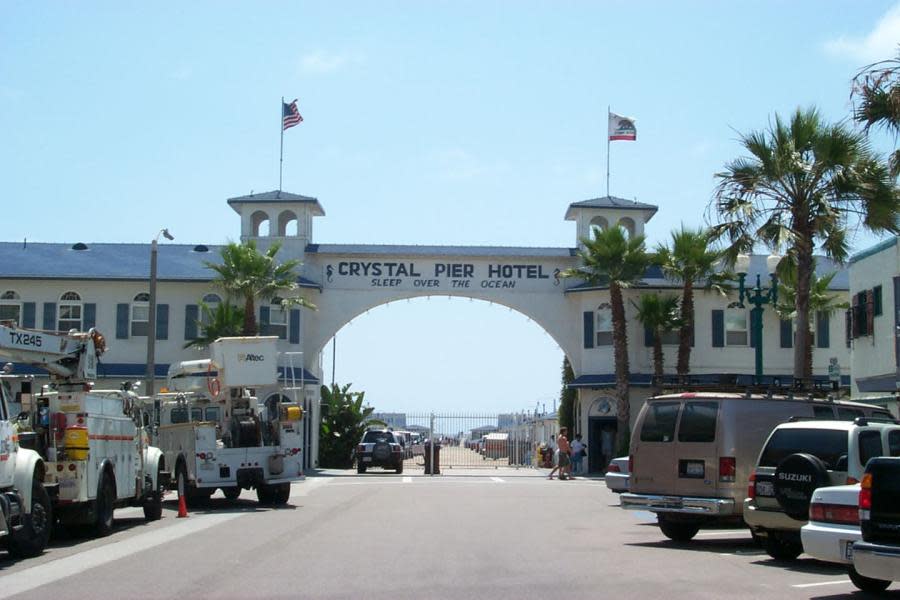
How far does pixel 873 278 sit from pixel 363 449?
2133 cm

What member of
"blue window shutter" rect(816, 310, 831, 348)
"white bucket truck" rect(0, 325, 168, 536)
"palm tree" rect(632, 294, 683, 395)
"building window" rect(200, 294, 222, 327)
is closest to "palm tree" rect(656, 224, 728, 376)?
"palm tree" rect(632, 294, 683, 395)

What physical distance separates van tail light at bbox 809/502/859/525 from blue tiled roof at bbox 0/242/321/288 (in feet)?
118

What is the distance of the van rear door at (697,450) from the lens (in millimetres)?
16312

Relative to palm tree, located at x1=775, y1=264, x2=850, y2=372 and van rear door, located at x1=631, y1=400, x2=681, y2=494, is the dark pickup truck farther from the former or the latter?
palm tree, located at x1=775, y1=264, x2=850, y2=372

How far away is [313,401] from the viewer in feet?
152

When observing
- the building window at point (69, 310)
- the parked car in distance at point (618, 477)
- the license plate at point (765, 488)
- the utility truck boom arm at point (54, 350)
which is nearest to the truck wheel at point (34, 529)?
the utility truck boom arm at point (54, 350)

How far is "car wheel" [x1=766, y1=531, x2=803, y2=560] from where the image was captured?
14766 millimetres

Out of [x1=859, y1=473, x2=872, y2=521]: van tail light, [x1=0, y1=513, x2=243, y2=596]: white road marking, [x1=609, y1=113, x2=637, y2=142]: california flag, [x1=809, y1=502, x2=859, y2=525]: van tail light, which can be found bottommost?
[x1=0, y1=513, x2=243, y2=596]: white road marking

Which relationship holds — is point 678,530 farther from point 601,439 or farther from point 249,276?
point 601,439

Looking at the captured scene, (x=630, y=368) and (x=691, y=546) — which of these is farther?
(x=630, y=368)

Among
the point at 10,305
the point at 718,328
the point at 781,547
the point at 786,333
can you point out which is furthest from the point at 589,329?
the point at 781,547

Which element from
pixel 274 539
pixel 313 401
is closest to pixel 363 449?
pixel 313 401

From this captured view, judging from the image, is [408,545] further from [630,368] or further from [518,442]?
[518,442]

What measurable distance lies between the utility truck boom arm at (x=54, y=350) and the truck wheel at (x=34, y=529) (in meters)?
1.90
